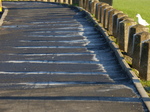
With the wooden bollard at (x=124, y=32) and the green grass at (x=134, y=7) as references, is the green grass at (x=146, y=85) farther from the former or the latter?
the green grass at (x=134, y=7)

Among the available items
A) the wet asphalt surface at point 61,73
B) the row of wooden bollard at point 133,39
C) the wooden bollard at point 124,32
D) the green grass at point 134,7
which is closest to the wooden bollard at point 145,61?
the row of wooden bollard at point 133,39

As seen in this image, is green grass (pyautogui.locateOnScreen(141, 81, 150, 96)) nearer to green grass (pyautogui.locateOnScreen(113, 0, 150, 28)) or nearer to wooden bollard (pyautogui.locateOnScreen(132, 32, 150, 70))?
wooden bollard (pyautogui.locateOnScreen(132, 32, 150, 70))

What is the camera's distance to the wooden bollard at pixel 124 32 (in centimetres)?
1088

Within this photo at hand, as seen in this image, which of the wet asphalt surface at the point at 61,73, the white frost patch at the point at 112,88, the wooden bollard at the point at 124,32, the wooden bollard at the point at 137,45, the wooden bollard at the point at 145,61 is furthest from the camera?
the wooden bollard at the point at 124,32

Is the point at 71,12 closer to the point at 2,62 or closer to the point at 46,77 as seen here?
the point at 2,62

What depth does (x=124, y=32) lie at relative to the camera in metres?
11.0

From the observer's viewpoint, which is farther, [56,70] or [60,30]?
[60,30]

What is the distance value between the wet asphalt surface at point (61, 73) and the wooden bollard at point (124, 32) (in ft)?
1.33

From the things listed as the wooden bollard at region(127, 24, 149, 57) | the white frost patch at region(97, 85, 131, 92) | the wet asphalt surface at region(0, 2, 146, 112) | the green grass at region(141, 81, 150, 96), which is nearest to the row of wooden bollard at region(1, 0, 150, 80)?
the wooden bollard at region(127, 24, 149, 57)

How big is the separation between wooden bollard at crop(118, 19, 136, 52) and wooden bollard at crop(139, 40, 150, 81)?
2.56m

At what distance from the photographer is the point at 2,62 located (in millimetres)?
9977

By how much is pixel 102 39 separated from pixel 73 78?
15.2ft

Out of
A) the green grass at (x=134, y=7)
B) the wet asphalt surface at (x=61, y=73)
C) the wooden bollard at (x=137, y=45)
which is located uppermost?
the wooden bollard at (x=137, y=45)

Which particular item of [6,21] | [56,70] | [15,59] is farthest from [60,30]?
[56,70]
